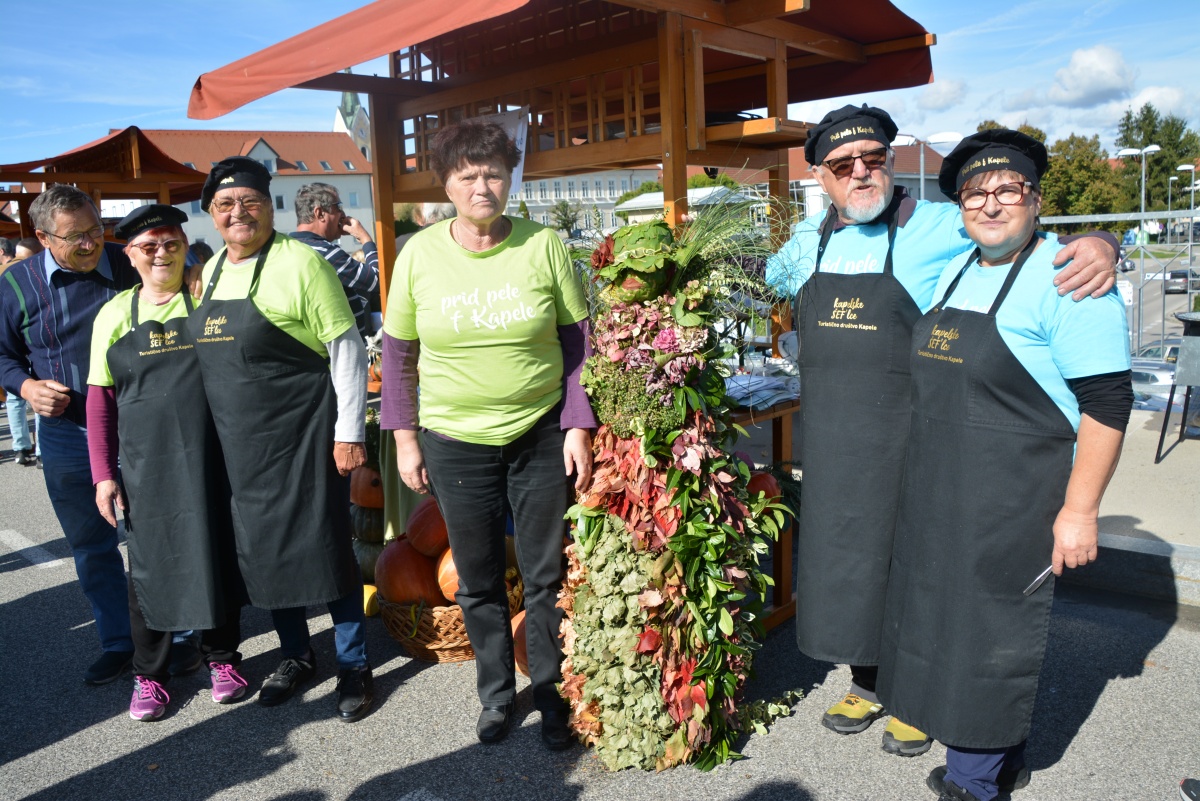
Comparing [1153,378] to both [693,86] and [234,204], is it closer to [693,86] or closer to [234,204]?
[693,86]

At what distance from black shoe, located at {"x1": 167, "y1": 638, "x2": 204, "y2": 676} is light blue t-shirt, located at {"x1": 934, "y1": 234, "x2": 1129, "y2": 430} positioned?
3.32 metres

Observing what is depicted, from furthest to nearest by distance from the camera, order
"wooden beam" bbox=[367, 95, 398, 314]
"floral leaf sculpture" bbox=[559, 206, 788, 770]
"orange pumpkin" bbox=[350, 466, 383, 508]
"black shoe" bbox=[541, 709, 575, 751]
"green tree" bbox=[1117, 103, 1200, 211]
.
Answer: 1. "green tree" bbox=[1117, 103, 1200, 211]
2. "wooden beam" bbox=[367, 95, 398, 314]
3. "orange pumpkin" bbox=[350, 466, 383, 508]
4. "black shoe" bbox=[541, 709, 575, 751]
5. "floral leaf sculpture" bbox=[559, 206, 788, 770]

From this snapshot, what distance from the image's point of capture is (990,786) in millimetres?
2531

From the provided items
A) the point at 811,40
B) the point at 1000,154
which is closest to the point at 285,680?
the point at 1000,154

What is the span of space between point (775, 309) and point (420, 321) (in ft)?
3.98

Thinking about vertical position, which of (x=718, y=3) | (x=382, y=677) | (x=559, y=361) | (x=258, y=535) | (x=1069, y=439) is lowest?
(x=382, y=677)

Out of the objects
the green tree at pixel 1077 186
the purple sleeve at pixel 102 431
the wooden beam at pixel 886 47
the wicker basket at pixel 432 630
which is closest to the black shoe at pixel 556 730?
the wicker basket at pixel 432 630

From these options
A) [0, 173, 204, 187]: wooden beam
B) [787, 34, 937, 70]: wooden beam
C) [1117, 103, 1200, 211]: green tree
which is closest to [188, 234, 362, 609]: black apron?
[787, 34, 937, 70]: wooden beam

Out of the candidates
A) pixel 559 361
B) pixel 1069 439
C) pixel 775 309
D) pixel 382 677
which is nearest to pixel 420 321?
pixel 559 361

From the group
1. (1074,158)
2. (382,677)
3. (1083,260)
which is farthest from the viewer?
(1074,158)

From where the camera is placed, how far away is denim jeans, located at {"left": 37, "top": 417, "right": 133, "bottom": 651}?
3.58 m

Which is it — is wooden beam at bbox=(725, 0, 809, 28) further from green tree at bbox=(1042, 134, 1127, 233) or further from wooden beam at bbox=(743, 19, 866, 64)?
green tree at bbox=(1042, 134, 1127, 233)

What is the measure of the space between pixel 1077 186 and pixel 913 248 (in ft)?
123

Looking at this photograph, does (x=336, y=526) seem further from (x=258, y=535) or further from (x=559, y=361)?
(x=559, y=361)
